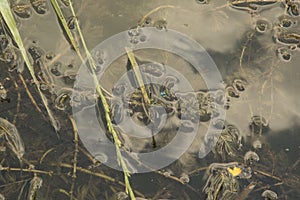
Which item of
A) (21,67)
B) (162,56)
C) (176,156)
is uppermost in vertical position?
(21,67)

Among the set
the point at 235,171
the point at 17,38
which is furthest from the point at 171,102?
the point at 17,38

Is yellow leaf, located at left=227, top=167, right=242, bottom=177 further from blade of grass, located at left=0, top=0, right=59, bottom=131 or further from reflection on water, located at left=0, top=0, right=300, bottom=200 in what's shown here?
blade of grass, located at left=0, top=0, right=59, bottom=131

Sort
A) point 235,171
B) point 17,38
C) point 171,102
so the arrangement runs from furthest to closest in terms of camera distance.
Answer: point 171,102 < point 235,171 < point 17,38

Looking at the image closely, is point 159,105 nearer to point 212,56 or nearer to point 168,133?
point 168,133

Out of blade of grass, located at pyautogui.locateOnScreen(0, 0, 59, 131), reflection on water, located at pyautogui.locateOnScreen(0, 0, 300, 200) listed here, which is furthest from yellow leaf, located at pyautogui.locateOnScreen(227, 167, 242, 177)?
blade of grass, located at pyautogui.locateOnScreen(0, 0, 59, 131)

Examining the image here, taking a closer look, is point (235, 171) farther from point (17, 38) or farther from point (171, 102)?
point (17, 38)

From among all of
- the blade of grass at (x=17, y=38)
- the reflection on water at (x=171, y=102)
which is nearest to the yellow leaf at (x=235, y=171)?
the reflection on water at (x=171, y=102)

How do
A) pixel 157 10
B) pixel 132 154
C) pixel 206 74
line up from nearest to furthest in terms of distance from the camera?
pixel 132 154 < pixel 206 74 < pixel 157 10

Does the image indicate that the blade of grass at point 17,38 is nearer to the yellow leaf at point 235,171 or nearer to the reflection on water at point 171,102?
the reflection on water at point 171,102

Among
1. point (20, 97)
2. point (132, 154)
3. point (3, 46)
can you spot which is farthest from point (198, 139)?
point (3, 46)

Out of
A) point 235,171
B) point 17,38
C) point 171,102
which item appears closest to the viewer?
point 17,38
